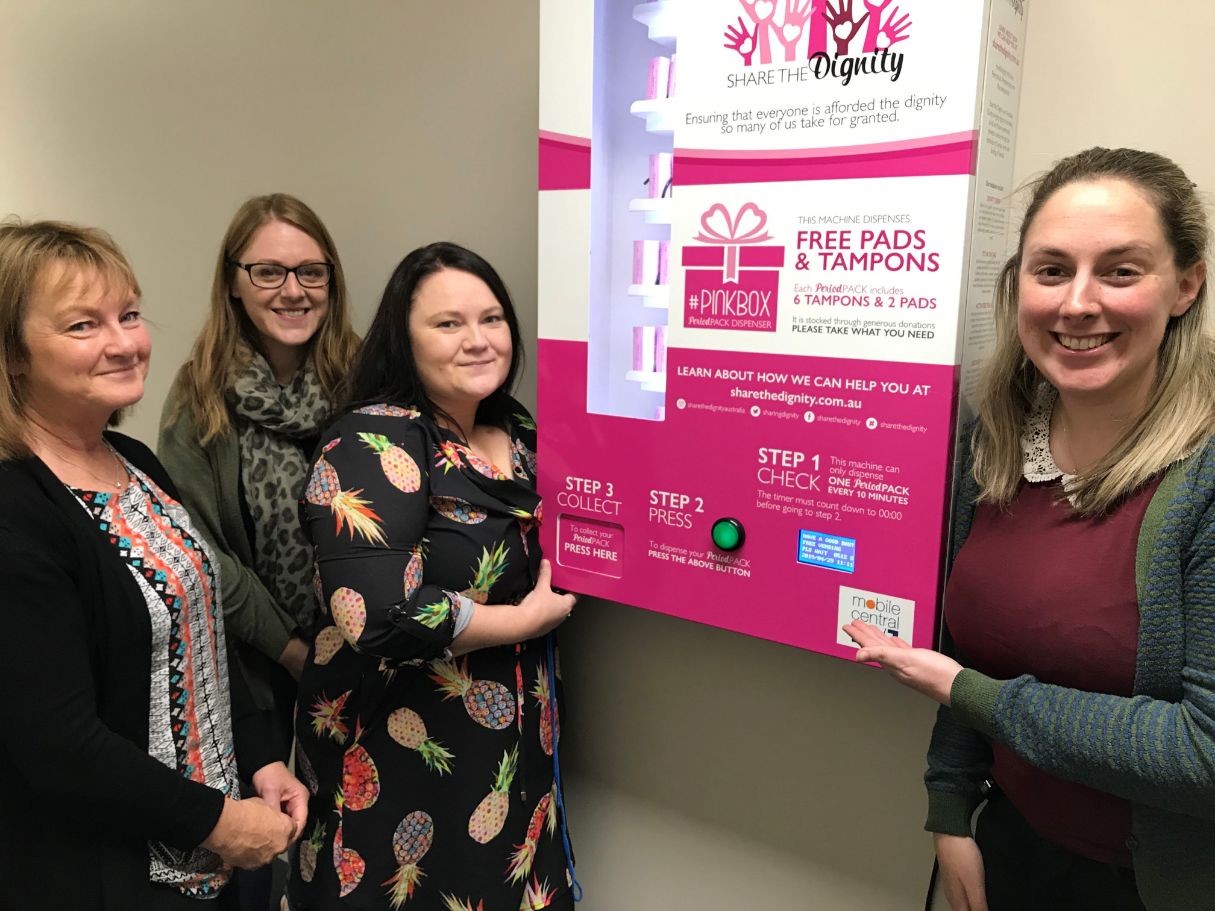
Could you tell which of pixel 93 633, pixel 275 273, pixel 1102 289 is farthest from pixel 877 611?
pixel 275 273

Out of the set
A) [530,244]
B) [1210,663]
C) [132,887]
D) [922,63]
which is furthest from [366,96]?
[1210,663]

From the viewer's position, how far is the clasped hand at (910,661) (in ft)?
3.12

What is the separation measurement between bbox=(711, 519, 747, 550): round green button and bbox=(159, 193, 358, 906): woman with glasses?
2.53 ft

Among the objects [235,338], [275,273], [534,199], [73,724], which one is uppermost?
[534,199]

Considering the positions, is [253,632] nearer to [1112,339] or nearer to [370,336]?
[370,336]

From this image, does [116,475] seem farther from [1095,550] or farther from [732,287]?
[1095,550]

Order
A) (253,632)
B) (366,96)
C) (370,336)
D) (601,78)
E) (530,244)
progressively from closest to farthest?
(601,78) → (370,336) → (253,632) → (530,244) → (366,96)

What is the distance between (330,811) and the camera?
134cm

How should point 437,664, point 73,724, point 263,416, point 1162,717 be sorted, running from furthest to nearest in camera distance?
point 263,416 → point 437,664 → point 73,724 → point 1162,717

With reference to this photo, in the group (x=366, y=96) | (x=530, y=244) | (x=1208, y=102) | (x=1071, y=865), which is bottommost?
(x=1071, y=865)

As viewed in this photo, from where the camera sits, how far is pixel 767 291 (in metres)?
1.09

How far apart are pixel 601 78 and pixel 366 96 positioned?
77cm

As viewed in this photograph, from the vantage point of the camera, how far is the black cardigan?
929 mm

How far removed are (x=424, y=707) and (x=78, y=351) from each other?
66cm
